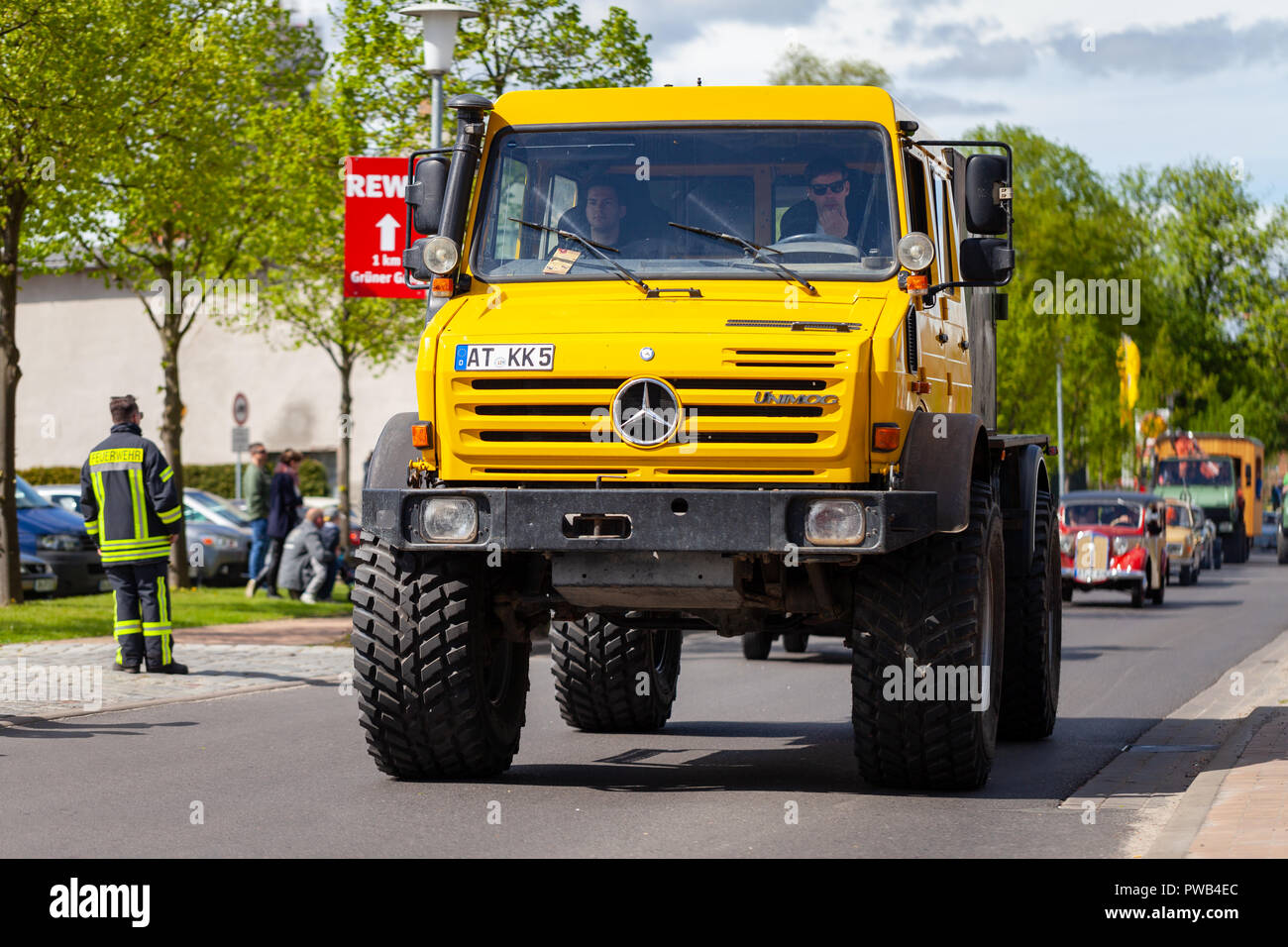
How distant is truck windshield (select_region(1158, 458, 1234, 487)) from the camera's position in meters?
55.4

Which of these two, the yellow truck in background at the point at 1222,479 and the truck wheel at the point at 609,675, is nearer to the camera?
the truck wheel at the point at 609,675

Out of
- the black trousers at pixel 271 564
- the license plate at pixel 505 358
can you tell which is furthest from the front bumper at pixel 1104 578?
the license plate at pixel 505 358

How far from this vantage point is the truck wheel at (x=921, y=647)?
848 centimetres

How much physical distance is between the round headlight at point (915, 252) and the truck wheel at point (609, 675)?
3152 millimetres

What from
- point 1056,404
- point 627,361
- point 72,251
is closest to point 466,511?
point 627,361

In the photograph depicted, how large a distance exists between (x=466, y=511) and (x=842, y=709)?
5.75 m

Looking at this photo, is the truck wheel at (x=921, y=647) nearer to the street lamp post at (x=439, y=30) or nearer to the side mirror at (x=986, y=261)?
the side mirror at (x=986, y=261)

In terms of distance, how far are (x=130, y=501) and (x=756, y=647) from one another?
5.72 m

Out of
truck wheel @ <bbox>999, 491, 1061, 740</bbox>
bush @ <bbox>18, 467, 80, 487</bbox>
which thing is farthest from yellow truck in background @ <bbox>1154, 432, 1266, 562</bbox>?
truck wheel @ <bbox>999, 491, 1061, 740</bbox>

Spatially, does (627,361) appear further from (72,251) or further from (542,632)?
(72,251)

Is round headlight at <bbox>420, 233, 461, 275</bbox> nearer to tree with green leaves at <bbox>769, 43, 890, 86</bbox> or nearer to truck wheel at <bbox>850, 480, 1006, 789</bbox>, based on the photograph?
truck wheel at <bbox>850, 480, 1006, 789</bbox>

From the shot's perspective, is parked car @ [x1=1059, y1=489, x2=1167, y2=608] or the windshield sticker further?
parked car @ [x1=1059, y1=489, x2=1167, y2=608]

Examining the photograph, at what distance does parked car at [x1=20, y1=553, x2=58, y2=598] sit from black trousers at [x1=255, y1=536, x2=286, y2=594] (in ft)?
8.19
